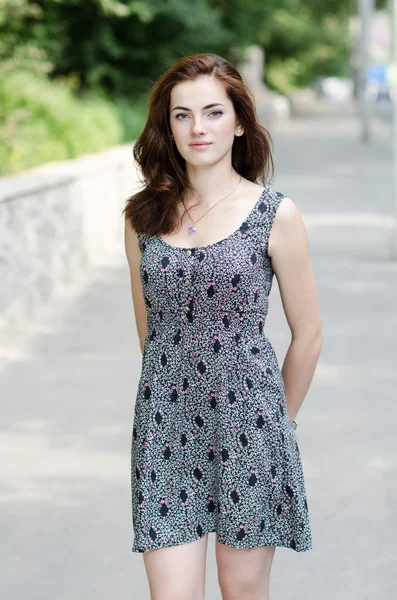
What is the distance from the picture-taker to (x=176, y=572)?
2.77m

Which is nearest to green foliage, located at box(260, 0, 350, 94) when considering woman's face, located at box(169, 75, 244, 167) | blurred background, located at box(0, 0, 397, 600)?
blurred background, located at box(0, 0, 397, 600)

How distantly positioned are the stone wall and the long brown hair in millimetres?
5246

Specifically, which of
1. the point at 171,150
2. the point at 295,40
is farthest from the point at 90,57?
the point at 295,40

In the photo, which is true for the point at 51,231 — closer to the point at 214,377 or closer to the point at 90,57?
the point at 214,377

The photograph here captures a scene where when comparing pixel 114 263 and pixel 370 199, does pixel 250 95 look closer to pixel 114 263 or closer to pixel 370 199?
pixel 114 263

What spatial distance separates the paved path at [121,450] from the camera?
13.7 feet

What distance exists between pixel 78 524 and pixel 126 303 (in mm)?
5030

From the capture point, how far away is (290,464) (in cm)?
287

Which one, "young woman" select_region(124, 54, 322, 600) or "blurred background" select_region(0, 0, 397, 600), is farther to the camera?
"blurred background" select_region(0, 0, 397, 600)

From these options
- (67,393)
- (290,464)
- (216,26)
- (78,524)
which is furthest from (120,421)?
(216,26)

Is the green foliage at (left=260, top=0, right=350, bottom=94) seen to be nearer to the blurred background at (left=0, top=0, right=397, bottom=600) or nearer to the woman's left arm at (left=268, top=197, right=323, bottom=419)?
the blurred background at (left=0, top=0, right=397, bottom=600)

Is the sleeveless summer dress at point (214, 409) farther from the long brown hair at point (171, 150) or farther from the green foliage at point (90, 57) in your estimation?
the green foliage at point (90, 57)

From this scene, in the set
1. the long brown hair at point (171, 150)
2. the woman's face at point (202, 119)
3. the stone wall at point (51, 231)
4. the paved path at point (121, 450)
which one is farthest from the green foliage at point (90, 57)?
the woman's face at point (202, 119)

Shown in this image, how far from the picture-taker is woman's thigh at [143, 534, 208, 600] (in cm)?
275
